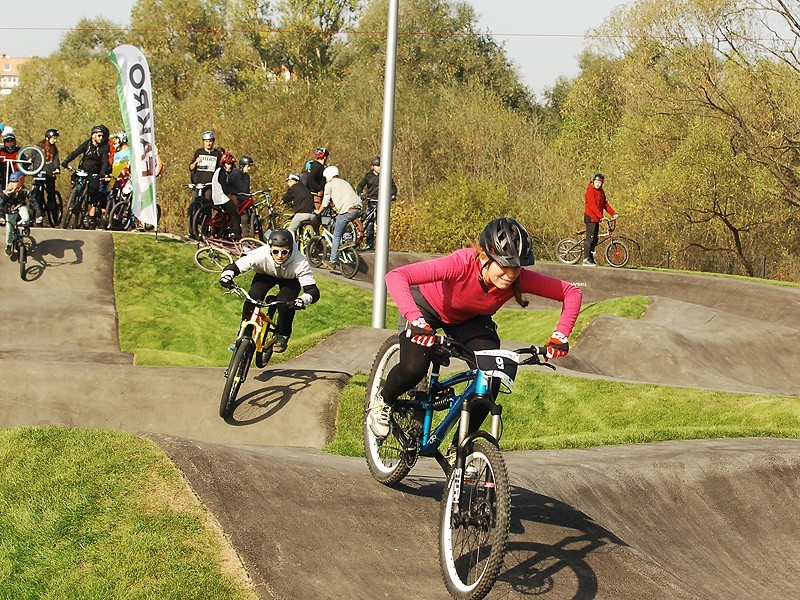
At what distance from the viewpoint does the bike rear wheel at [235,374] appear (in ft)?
34.7

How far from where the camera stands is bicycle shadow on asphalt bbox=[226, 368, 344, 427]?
1107cm

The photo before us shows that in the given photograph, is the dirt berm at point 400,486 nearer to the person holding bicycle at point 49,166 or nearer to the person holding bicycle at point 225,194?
the person holding bicycle at point 225,194

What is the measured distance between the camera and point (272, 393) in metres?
11.5

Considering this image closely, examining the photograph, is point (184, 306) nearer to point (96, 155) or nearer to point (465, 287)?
point (96, 155)

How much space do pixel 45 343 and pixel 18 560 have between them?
479 inches

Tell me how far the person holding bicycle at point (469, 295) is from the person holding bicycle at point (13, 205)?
45.5 ft

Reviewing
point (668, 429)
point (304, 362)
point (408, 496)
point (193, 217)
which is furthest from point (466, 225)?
point (408, 496)

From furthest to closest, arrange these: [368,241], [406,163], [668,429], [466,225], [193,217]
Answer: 1. [406,163]
2. [466,225]
3. [368,241]
4. [193,217]
5. [668,429]

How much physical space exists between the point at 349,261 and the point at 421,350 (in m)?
16.1

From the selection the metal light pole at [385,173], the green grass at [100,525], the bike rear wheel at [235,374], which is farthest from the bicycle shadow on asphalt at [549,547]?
the metal light pole at [385,173]

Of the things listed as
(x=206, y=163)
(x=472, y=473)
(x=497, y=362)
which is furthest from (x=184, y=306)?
A: (x=472, y=473)

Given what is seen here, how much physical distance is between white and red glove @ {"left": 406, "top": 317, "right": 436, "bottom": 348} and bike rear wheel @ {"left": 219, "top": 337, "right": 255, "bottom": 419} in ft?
Answer: 17.2

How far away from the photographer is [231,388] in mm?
10727

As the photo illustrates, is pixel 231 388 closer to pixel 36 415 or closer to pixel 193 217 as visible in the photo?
pixel 36 415
